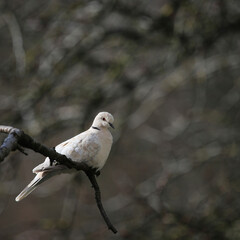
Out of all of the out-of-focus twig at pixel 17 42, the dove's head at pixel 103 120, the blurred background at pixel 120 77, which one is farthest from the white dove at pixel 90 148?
the out-of-focus twig at pixel 17 42


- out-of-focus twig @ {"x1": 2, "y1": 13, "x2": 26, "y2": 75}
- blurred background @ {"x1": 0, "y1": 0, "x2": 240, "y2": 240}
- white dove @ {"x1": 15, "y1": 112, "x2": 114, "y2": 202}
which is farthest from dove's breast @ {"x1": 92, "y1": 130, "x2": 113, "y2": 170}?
out-of-focus twig @ {"x1": 2, "y1": 13, "x2": 26, "y2": 75}

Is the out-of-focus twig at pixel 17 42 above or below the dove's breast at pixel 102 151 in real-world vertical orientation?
above

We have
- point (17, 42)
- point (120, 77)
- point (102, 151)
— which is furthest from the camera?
point (120, 77)

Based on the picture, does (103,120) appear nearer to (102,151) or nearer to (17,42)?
(102,151)

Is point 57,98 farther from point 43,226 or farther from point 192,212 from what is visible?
point 192,212

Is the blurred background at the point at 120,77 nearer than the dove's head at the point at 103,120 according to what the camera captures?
No

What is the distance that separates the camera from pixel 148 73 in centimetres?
571

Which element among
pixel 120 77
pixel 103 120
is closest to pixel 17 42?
pixel 120 77

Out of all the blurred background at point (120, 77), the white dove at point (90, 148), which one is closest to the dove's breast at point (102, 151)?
the white dove at point (90, 148)

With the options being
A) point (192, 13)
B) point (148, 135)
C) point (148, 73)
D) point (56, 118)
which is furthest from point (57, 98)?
point (148, 135)

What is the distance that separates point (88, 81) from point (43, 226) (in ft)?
4.52

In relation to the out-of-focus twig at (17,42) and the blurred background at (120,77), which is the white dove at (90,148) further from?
the out-of-focus twig at (17,42)

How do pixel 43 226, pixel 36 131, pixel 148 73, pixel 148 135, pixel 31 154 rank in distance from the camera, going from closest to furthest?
pixel 36 131 < pixel 43 226 < pixel 148 73 < pixel 31 154 < pixel 148 135

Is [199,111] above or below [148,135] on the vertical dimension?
above
